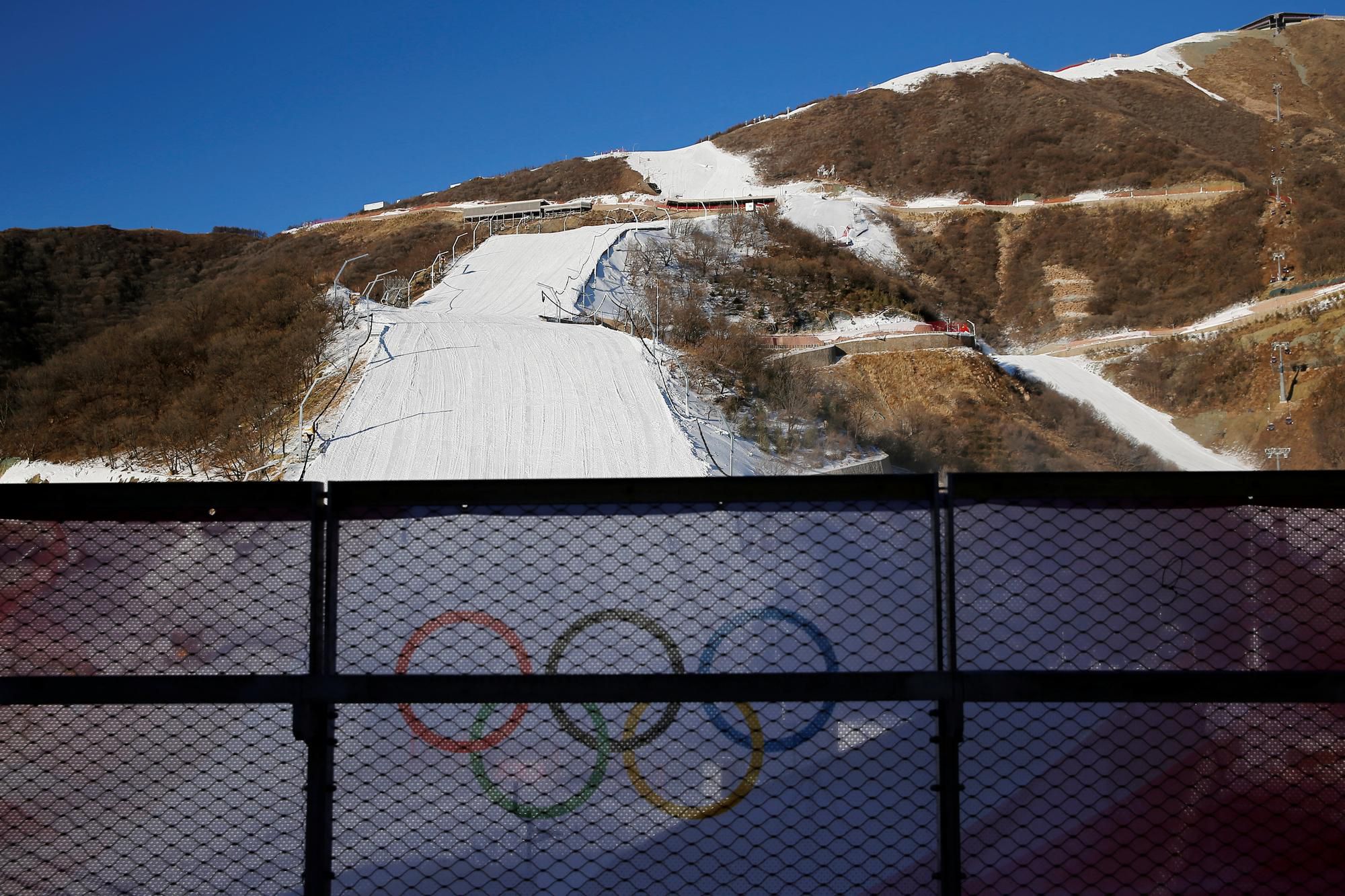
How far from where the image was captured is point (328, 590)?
261cm

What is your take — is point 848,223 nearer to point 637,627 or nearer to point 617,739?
point 637,627

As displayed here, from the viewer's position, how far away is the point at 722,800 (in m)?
2.57

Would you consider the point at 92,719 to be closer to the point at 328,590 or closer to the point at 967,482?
the point at 328,590

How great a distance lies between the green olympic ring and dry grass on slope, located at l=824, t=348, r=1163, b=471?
2797 cm

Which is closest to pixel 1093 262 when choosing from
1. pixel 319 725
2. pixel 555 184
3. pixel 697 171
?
pixel 697 171

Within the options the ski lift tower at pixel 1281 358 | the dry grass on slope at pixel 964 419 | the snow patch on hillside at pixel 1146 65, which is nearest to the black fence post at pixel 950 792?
the dry grass on slope at pixel 964 419

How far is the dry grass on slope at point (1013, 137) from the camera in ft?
242

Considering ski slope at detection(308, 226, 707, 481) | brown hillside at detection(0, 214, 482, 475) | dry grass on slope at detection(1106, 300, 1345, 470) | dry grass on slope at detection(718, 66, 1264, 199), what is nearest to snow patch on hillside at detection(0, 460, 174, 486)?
brown hillside at detection(0, 214, 482, 475)

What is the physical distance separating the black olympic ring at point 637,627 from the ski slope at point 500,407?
14027 mm

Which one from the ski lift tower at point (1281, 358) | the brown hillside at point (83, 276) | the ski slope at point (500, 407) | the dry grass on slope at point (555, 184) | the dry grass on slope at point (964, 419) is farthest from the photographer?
the dry grass on slope at point (555, 184)

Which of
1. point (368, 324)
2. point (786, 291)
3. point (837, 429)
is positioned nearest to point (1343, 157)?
point (786, 291)

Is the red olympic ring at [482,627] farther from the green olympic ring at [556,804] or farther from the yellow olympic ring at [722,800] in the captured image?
the yellow olympic ring at [722,800]

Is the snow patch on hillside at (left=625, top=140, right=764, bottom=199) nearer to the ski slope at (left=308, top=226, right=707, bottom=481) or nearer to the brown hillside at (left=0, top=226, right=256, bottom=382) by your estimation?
the brown hillside at (left=0, top=226, right=256, bottom=382)

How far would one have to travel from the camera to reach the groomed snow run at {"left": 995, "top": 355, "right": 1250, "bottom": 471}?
3569 cm
